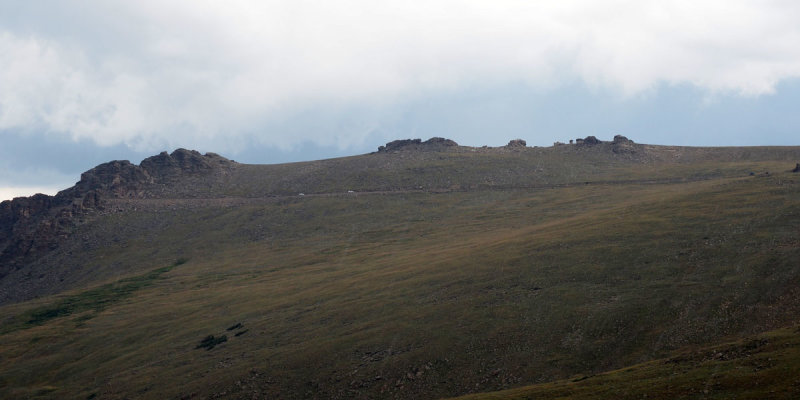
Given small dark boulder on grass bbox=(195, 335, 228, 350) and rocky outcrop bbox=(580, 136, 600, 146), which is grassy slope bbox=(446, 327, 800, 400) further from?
rocky outcrop bbox=(580, 136, 600, 146)

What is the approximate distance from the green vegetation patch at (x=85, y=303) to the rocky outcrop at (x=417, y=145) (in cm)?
9432

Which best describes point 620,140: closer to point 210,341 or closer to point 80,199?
point 210,341

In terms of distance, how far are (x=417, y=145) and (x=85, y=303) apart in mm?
112238

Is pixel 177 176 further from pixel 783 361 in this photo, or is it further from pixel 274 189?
pixel 783 361

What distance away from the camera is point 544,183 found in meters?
140

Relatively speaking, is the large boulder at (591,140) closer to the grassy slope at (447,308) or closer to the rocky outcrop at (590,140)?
the rocky outcrop at (590,140)

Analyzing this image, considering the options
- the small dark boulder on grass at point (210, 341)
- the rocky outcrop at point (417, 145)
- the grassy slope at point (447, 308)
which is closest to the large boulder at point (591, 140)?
the rocky outcrop at point (417, 145)

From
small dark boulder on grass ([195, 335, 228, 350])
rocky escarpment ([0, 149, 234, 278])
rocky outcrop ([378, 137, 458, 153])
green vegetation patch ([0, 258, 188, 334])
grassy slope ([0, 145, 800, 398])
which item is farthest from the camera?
rocky outcrop ([378, 137, 458, 153])

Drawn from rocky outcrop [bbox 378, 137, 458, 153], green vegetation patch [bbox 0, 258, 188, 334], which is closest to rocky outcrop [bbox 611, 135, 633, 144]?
rocky outcrop [bbox 378, 137, 458, 153]

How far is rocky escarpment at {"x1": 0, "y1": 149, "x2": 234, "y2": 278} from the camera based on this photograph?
140875 mm

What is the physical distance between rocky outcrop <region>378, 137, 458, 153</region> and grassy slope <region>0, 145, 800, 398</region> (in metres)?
76.4

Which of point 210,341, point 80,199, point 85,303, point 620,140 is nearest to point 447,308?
point 210,341

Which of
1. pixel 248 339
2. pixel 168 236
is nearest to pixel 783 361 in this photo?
pixel 248 339

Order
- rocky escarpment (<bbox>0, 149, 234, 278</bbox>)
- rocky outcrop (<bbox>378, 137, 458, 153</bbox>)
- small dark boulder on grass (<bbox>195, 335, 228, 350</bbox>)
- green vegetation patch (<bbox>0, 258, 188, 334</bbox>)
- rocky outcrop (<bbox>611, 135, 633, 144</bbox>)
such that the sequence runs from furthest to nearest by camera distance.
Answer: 1. rocky outcrop (<bbox>378, 137, 458, 153</bbox>)
2. rocky outcrop (<bbox>611, 135, 633, 144</bbox>)
3. rocky escarpment (<bbox>0, 149, 234, 278</bbox>)
4. green vegetation patch (<bbox>0, 258, 188, 334</bbox>)
5. small dark boulder on grass (<bbox>195, 335, 228, 350</bbox>)
